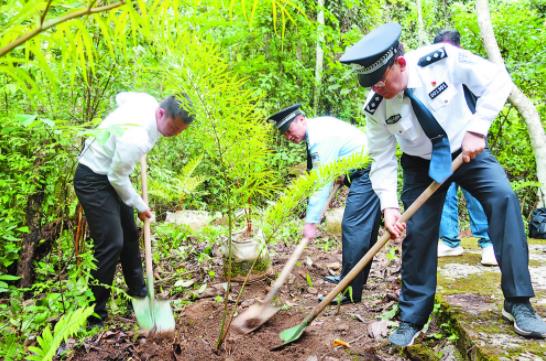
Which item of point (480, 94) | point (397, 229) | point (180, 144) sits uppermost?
point (480, 94)

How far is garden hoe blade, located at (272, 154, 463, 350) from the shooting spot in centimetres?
258

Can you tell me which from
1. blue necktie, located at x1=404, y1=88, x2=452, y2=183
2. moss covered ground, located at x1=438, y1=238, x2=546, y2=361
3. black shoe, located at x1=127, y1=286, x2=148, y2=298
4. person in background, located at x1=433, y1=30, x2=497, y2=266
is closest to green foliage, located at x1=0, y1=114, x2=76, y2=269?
black shoe, located at x1=127, y1=286, x2=148, y2=298

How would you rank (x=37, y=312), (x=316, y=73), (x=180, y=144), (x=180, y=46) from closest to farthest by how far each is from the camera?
(x=180, y=46)
(x=37, y=312)
(x=180, y=144)
(x=316, y=73)

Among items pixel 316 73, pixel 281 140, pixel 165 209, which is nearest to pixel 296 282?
pixel 165 209

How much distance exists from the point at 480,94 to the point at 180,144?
18.6 feet

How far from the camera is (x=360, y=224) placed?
154 inches

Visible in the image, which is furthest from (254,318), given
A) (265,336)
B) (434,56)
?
(434,56)

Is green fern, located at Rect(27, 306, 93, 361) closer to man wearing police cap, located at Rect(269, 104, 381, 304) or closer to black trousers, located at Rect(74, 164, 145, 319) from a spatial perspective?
black trousers, located at Rect(74, 164, 145, 319)

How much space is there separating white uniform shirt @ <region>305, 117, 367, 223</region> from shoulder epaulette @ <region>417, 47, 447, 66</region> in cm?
125

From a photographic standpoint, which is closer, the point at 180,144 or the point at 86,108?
the point at 86,108

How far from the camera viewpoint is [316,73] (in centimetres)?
858

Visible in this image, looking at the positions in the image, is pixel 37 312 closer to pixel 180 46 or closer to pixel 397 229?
pixel 180 46

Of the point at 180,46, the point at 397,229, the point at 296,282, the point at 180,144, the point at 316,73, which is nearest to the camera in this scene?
the point at 180,46

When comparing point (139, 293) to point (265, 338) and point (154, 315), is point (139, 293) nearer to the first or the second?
point (154, 315)
